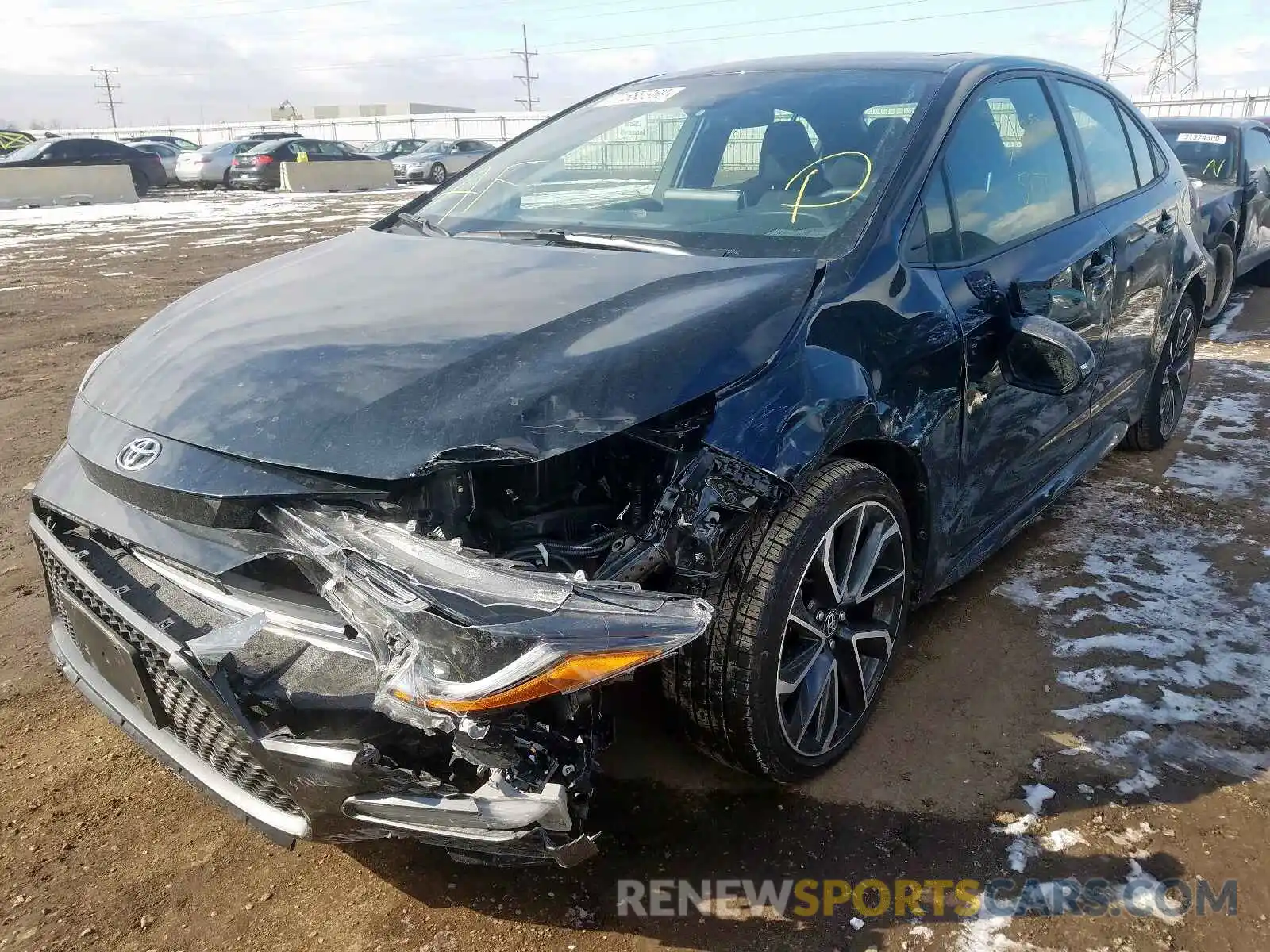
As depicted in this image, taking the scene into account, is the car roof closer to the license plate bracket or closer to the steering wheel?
the steering wheel

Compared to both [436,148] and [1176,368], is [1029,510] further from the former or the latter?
[436,148]

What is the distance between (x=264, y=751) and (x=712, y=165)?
7.26 ft

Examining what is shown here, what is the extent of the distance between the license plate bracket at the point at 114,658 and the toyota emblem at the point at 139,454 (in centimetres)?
33

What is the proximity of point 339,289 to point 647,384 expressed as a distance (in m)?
1.01

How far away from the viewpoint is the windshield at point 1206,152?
292 inches

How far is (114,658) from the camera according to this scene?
1947 mm

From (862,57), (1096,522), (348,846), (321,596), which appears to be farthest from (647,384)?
(1096,522)

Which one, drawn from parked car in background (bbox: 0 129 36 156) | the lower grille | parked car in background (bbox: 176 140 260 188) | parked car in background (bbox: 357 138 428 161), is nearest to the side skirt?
the lower grille

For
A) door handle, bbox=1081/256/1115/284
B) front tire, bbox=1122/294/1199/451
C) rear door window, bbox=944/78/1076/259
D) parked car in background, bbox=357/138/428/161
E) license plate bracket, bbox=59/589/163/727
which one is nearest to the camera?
license plate bracket, bbox=59/589/163/727

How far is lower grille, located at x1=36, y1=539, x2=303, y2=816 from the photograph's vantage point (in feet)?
Answer: 5.79

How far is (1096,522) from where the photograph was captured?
153 inches

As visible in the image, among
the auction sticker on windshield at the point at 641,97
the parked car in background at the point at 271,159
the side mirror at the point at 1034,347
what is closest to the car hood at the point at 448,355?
the side mirror at the point at 1034,347

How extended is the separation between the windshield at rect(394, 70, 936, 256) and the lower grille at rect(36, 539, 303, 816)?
1.60 m

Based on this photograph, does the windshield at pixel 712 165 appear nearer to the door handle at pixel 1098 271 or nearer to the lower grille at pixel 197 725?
the door handle at pixel 1098 271
